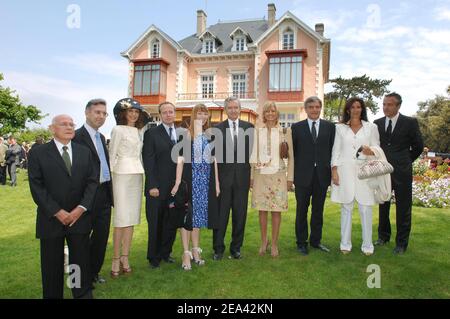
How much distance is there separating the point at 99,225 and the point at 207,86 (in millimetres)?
28332

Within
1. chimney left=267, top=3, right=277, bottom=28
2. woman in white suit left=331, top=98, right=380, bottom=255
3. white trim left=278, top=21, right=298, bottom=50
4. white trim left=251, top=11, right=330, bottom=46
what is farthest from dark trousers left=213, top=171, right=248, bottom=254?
chimney left=267, top=3, right=277, bottom=28

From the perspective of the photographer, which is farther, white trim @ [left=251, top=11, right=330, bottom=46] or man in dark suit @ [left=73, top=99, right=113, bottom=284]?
white trim @ [left=251, top=11, right=330, bottom=46]

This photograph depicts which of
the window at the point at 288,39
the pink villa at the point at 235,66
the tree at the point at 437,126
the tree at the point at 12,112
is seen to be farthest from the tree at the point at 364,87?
the tree at the point at 12,112

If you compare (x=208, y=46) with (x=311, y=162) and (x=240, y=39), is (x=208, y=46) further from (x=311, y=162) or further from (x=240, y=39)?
(x=311, y=162)

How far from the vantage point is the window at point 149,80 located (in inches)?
1204

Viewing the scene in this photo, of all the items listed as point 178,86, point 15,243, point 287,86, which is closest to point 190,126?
point 15,243

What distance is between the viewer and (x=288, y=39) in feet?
92.6

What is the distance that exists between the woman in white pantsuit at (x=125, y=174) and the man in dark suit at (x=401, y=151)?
4083 mm

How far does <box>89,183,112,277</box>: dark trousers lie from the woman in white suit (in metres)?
3.51

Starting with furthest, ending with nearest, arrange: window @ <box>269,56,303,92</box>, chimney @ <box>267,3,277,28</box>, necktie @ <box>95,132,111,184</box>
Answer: chimney @ <box>267,3,277,28</box>, window @ <box>269,56,303,92</box>, necktie @ <box>95,132,111,184</box>

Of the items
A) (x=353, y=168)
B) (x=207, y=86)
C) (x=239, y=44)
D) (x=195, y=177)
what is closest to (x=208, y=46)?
(x=239, y=44)

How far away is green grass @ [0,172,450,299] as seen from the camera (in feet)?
13.3

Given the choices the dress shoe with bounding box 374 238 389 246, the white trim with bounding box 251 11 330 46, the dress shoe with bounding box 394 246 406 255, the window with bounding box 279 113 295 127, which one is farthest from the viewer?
the window with bounding box 279 113 295 127

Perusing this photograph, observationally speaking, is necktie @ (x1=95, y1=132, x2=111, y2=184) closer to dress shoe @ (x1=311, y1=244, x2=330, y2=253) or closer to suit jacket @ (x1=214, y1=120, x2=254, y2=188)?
suit jacket @ (x1=214, y1=120, x2=254, y2=188)
